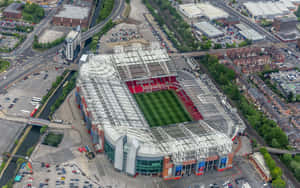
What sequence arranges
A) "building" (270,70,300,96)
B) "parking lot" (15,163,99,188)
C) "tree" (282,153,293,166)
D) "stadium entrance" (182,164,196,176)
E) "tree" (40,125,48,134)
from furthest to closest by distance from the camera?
"building" (270,70,300,96) → "tree" (40,125,48,134) → "tree" (282,153,293,166) → "stadium entrance" (182,164,196,176) → "parking lot" (15,163,99,188)

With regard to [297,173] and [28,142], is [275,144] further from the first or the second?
[28,142]

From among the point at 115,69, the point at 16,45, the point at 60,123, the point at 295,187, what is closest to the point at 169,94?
the point at 115,69

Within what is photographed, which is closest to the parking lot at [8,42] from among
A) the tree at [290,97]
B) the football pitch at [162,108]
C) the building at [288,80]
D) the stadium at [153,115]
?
the stadium at [153,115]

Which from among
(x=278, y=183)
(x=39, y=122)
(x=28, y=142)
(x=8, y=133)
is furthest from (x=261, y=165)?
(x=8, y=133)

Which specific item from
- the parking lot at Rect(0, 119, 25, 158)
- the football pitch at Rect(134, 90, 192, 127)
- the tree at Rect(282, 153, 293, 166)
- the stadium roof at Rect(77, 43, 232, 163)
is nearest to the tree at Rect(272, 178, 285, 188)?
the tree at Rect(282, 153, 293, 166)

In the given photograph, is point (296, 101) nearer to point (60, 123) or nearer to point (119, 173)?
point (119, 173)

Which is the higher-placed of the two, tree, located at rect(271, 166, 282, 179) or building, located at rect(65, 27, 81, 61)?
building, located at rect(65, 27, 81, 61)

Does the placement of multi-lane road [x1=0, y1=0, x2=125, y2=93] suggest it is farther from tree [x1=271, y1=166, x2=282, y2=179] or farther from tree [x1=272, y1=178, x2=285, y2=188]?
tree [x1=272, y1=178, x2=285, y2=188]
